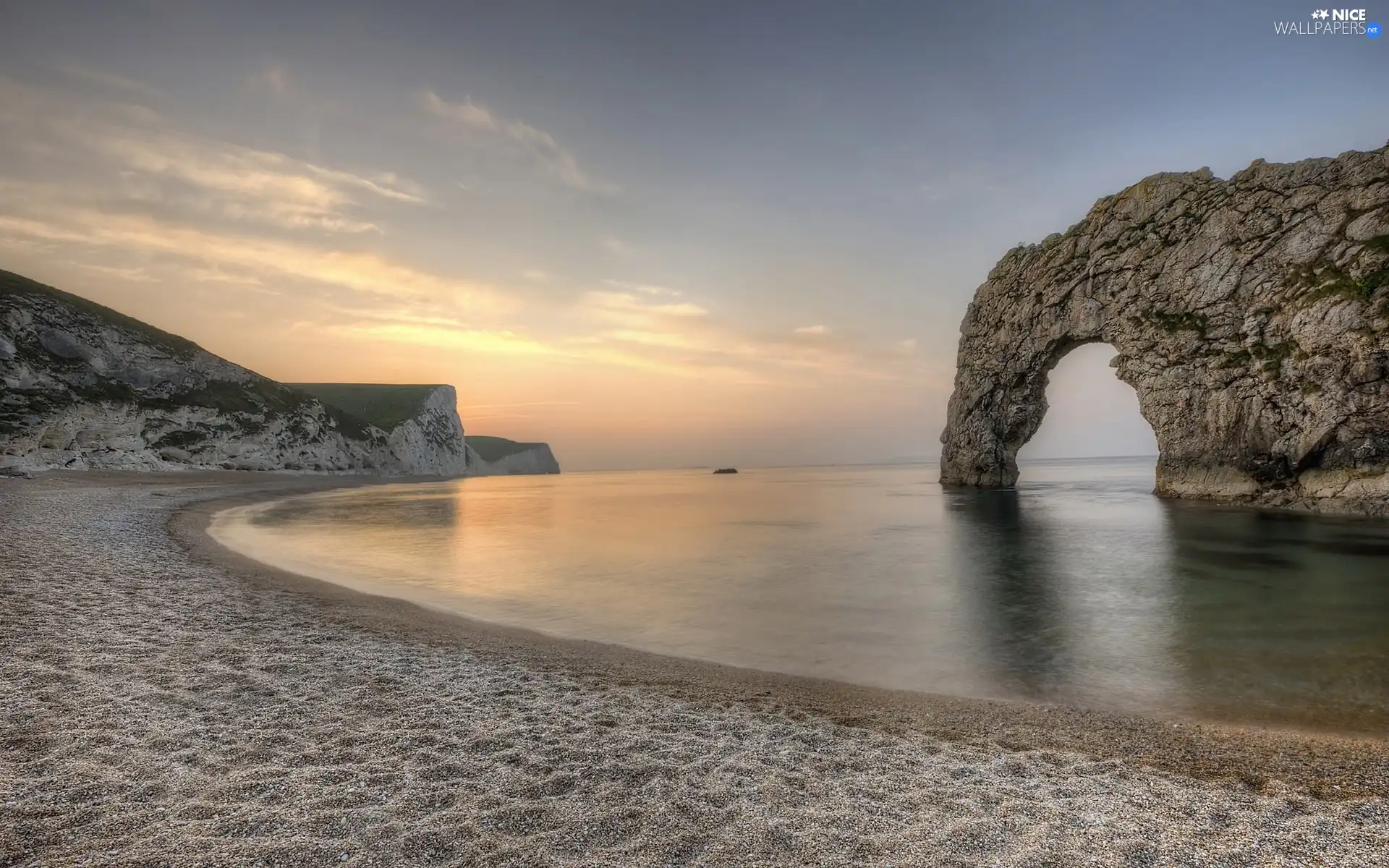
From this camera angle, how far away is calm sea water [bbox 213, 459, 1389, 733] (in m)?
8.88

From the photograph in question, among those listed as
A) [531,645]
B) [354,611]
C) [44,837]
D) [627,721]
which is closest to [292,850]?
[44,837]

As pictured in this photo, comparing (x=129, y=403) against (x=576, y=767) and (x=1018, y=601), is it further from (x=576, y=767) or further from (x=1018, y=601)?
(x=1018, y=601)

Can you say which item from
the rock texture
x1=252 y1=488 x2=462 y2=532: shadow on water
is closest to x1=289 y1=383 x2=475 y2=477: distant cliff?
the rock texture

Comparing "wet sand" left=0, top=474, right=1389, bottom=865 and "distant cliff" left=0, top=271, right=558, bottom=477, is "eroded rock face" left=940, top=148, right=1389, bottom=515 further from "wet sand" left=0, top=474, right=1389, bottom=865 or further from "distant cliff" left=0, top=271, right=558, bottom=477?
"distant cliff" left=0, top=271, right=558, bottom=477

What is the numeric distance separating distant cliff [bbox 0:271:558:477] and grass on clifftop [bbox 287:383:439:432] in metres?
23.5

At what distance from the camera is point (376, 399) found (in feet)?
440

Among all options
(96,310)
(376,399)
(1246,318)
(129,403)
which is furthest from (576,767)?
(376,399)

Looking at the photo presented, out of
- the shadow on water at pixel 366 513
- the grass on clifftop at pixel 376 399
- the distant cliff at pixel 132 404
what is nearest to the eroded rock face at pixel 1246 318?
the shadow on water at pixel 366 513

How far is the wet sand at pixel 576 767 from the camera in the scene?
3.88 meters

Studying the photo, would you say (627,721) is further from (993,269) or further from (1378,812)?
(993,269)

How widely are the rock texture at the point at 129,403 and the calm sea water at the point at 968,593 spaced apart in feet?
119

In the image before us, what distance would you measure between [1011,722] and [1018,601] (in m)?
8.63

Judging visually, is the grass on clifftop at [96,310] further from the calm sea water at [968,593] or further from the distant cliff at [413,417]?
the calm sea water at [968,593]

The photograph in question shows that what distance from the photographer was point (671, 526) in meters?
33.5
